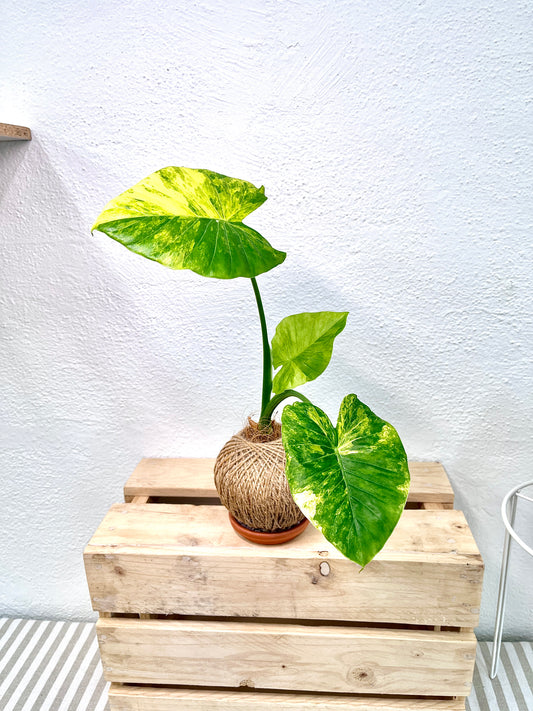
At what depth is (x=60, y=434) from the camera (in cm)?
121

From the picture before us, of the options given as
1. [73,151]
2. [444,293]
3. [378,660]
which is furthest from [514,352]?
[73,151]

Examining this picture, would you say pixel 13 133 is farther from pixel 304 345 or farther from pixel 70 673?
pixel 70 673

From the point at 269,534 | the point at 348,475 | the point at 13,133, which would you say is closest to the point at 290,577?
the point at 269,534

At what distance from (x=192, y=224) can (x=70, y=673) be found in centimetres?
103

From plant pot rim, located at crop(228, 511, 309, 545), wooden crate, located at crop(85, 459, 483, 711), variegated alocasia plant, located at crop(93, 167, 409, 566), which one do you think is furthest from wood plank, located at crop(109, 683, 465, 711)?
variegated alocasia plant, located at crop(93, 167, 409, 566)

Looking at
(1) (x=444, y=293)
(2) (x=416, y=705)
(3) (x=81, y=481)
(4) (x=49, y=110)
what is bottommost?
(2) (x=416, y=705)

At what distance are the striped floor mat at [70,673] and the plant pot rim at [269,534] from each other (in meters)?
0.53

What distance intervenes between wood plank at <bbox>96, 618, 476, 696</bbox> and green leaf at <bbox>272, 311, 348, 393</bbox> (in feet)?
1.39

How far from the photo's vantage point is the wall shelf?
0.95 meters

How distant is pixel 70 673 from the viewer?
3.88ft

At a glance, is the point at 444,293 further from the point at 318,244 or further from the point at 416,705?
the point at 416,705

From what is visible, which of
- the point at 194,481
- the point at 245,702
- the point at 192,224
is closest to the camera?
the point at 192,224

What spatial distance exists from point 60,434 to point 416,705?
87 centimetres

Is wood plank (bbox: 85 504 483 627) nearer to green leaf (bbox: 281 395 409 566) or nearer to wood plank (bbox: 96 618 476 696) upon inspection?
wood plank (bbox: 96 618 476 696)
